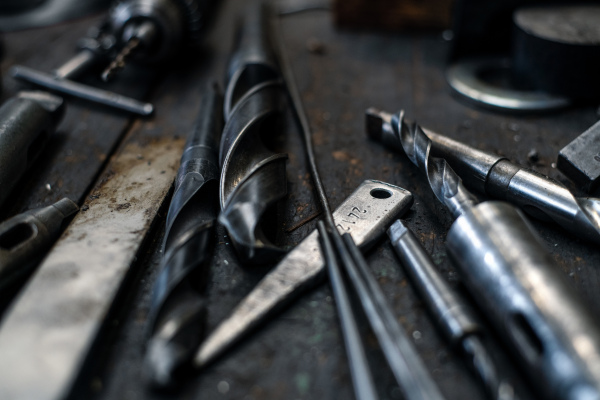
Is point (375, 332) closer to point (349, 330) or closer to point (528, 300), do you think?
point (349, 330)

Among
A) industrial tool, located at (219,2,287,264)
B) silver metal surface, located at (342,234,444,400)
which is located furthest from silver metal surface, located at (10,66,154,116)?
silver metal surface, located at (342,234,444,400)

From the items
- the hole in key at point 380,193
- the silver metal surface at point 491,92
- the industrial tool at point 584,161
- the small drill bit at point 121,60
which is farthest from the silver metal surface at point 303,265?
the small drill bit at point 121,60

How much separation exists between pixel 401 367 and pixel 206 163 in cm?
54

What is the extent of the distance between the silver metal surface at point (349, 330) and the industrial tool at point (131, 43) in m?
0.76

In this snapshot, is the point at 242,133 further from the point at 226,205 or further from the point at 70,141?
the point at 70,141

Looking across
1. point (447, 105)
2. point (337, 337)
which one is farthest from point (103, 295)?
point (447, 105)

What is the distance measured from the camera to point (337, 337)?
0.65 metres

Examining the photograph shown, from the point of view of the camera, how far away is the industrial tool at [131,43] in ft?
4.14

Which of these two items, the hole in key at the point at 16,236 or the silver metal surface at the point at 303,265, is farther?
the hole in key at the point at 16,236

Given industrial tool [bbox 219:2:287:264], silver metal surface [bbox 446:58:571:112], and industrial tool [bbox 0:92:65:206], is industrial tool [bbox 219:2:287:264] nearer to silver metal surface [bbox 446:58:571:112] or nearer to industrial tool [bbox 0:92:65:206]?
industrial tool [bbox 0:92:65:206]

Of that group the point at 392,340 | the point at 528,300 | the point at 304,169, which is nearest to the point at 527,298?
the point at 528,300

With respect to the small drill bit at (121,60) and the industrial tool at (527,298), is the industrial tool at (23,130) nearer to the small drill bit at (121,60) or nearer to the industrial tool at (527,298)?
the small drill bit at (121,60)

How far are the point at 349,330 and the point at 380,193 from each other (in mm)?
337

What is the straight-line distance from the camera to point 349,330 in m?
0.60
